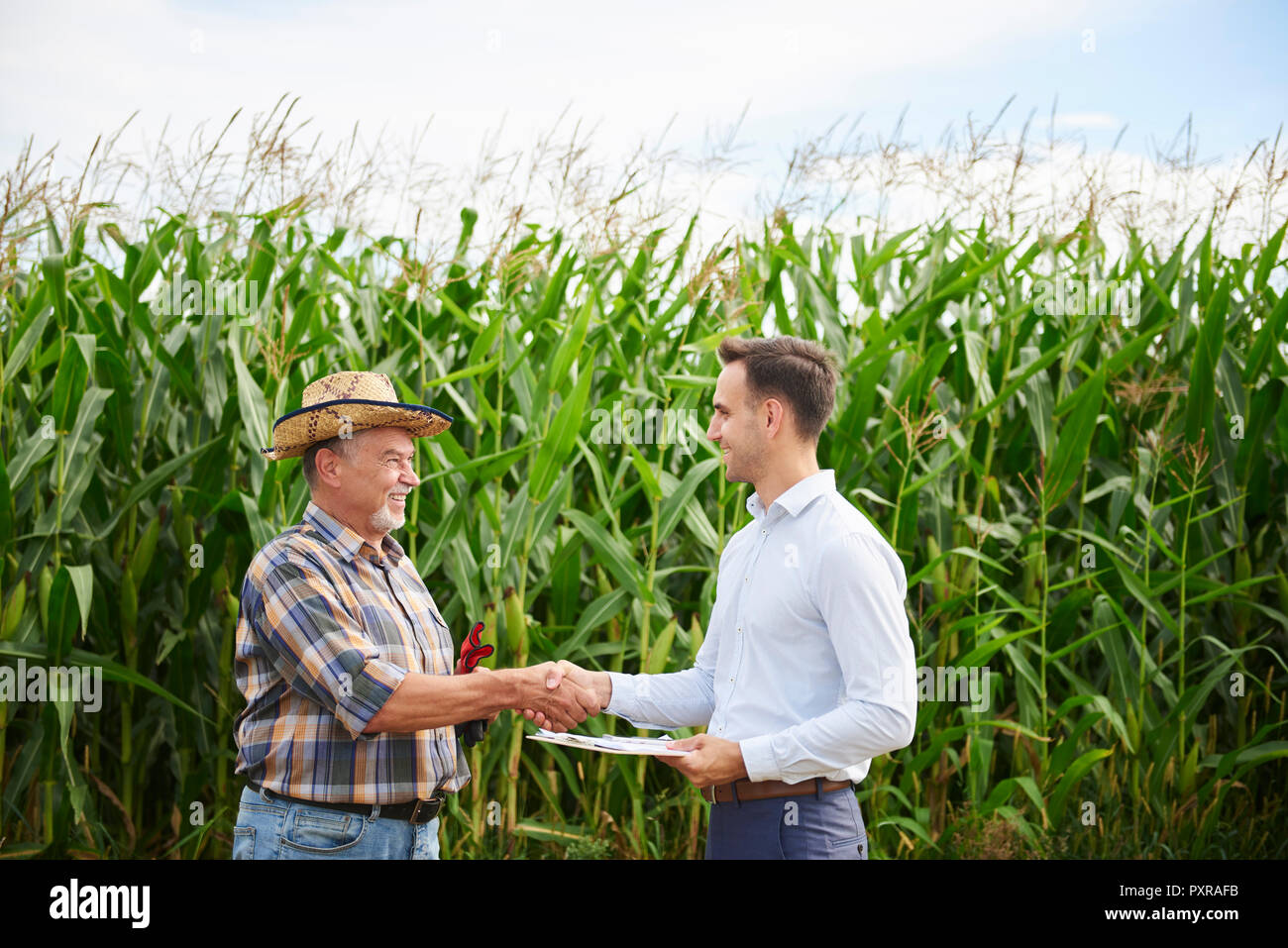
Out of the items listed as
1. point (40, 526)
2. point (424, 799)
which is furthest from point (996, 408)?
point (40, 526)

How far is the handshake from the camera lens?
259 centimetres

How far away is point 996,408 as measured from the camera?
4043 mm

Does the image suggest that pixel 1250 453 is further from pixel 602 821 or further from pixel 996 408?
pixel 602 821

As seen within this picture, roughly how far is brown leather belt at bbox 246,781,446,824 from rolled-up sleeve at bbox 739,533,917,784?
77cm

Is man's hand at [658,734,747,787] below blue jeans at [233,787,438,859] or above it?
above

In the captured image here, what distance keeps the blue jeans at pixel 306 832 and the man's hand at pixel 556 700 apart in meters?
0.47

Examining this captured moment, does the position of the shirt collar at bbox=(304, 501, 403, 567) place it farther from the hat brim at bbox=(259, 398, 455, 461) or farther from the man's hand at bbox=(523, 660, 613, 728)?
the man's hand at bbox=(523, 660, 613, 728)

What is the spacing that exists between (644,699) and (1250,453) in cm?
304

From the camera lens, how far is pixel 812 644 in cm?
220

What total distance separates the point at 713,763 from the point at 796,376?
34.6 inches

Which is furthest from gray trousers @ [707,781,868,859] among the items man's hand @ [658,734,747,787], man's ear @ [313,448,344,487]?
man's ear @ [313,448,344,487]

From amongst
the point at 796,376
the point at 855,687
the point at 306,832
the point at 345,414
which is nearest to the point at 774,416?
the point at 796,376

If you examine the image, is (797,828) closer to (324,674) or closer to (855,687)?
(855,687)

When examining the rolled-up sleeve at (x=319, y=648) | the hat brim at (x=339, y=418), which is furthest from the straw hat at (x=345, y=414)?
the rolled-up sleeve at (x=319, y=648)
